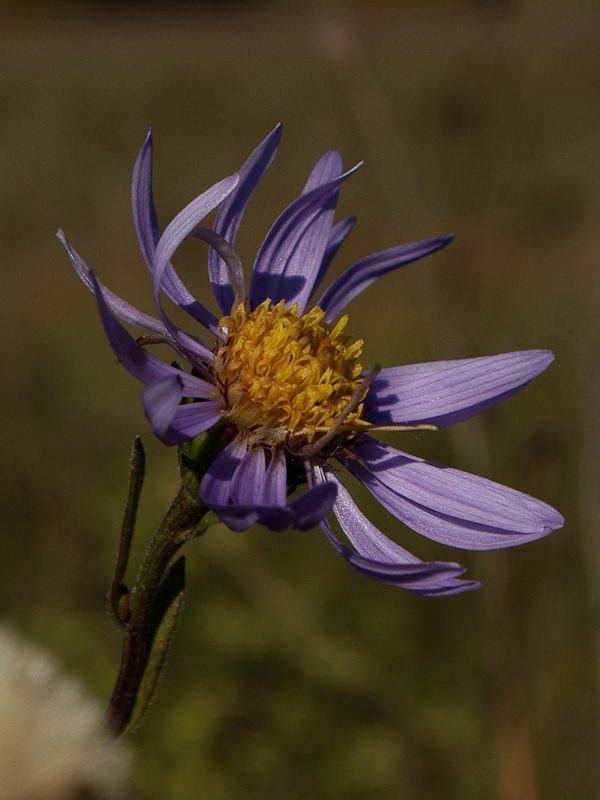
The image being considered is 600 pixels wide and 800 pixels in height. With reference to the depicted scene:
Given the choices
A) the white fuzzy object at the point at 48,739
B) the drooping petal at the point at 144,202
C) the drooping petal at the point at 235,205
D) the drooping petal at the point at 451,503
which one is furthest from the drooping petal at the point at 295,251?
the white fuzzy object at the point at 48,739

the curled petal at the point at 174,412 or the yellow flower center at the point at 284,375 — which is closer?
the curled petal at the point at 174,412

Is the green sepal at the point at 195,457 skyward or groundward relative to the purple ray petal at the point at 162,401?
groundward

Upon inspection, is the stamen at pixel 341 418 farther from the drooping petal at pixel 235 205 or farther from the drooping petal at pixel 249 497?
the drooping petal at pixel 235 205

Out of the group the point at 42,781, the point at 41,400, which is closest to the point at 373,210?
the point at 41,400

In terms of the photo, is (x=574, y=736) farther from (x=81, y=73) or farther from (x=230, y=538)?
(x=81, y=73)

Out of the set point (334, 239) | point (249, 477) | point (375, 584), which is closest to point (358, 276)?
point (334, 239)

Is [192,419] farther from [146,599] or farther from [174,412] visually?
[146,599]
